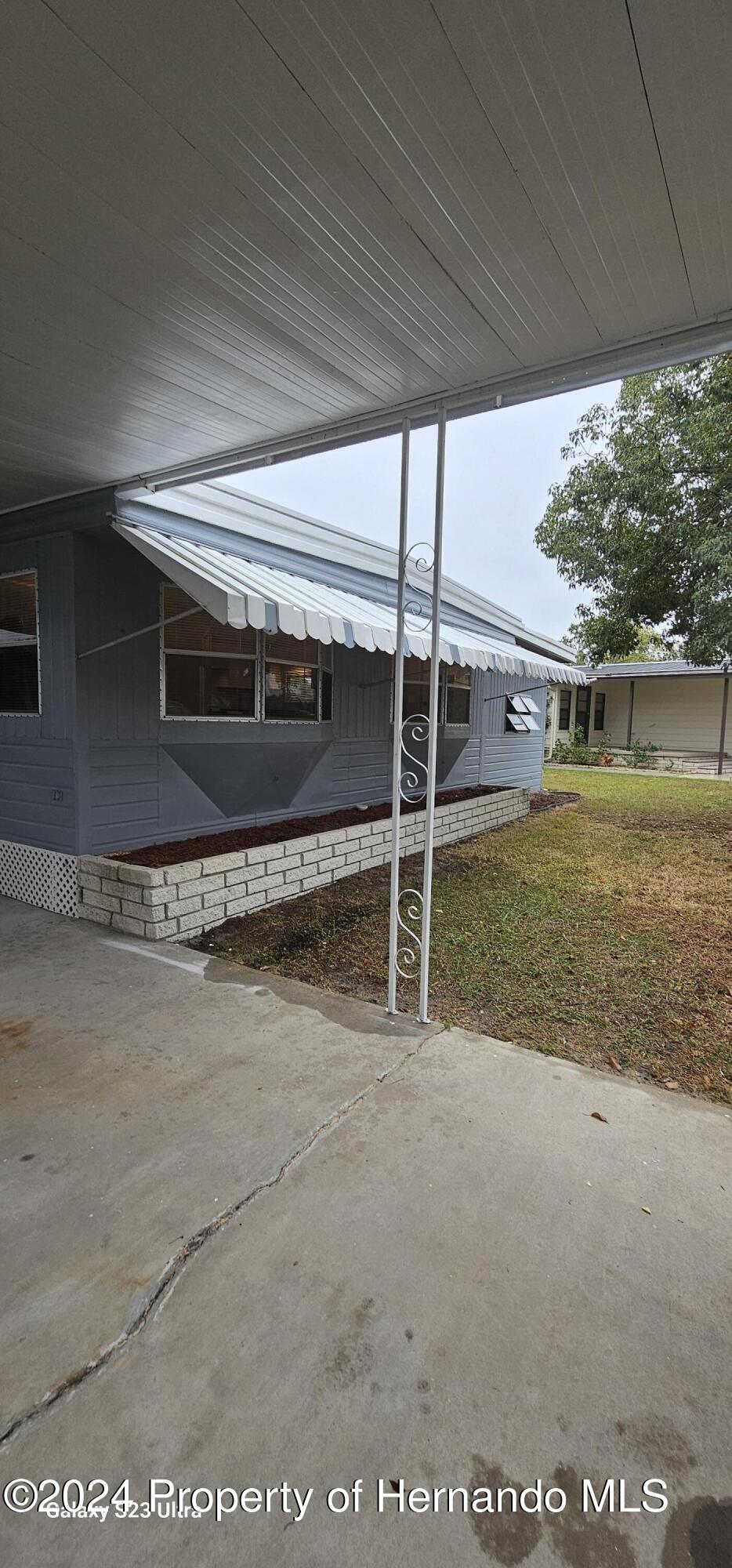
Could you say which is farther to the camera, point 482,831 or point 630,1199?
point 482,831

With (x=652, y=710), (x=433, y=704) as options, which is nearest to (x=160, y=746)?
(x=433, y=704)

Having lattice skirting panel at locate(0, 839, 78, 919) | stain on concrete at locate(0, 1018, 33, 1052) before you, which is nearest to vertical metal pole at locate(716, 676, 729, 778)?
lattice skirting panel at locate(0, 839, 78, 919)

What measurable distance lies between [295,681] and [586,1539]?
21.4 ft

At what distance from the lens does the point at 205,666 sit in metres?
6.15

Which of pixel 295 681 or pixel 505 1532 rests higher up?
pixel 295 681

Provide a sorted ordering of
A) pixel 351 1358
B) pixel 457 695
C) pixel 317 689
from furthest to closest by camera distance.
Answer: pixel 457 695, pixel 317 689, pixel 351 1358

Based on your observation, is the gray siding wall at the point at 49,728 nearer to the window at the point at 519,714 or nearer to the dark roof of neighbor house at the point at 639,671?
the window at the point at 519,714

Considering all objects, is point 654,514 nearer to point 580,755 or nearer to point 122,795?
point 122,795

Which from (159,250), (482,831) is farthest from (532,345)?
(482,831)

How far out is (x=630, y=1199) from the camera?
233 centimetres

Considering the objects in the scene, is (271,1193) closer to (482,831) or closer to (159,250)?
(159,250)

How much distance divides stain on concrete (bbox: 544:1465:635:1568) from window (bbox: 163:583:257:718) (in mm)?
5322

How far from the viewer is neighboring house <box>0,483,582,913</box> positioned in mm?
5051

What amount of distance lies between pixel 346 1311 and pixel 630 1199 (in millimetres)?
1079
